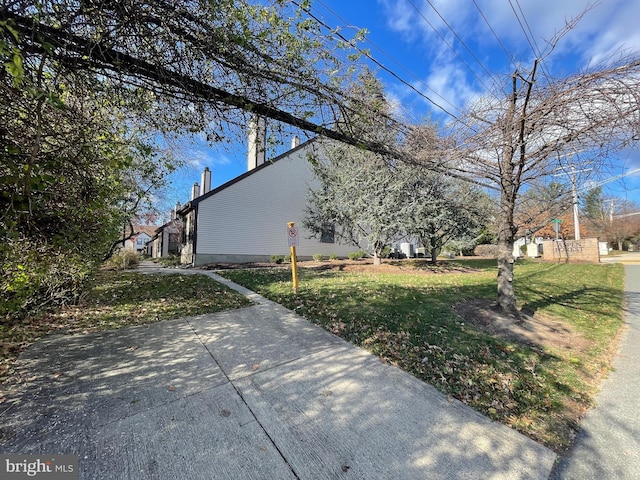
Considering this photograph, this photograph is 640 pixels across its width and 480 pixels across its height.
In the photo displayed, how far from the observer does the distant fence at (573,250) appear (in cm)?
1709

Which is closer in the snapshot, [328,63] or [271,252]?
[328,63]

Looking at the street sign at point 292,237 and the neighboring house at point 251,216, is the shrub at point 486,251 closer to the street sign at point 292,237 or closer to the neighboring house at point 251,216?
the neighboring house at point 251,216

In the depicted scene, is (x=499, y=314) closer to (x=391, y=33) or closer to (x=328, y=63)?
(x=328, y=63)

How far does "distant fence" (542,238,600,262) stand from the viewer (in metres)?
17.1

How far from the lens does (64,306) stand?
5375 millimetres

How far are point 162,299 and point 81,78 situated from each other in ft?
15.1

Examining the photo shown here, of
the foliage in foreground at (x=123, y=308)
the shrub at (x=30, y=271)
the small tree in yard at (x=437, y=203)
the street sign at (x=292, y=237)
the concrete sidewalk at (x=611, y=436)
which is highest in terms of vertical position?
the small tree in yard at (x=437, y=203)

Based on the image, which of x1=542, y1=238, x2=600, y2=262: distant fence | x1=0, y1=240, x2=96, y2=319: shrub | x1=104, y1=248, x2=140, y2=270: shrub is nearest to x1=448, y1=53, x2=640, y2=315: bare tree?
x1=0, y1=240, x2=96, y2=319: shrub

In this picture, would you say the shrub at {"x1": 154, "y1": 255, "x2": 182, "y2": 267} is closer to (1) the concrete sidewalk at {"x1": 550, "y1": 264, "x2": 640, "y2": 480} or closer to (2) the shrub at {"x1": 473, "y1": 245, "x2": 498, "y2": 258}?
(1) the concrete sidewalk at {"x1": 550, "y1": 264, "x2": 640, "y2": 480}

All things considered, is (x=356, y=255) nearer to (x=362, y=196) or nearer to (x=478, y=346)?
(x=362, y=196)

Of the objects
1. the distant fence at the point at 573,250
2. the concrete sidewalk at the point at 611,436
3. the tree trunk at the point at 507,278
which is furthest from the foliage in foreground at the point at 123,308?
the distant fence at the point at 573,250

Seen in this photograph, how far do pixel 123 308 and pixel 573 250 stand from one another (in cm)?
2396

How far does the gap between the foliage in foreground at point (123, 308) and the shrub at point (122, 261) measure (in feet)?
17.0

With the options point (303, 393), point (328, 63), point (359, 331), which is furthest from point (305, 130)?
point (303, 393)
